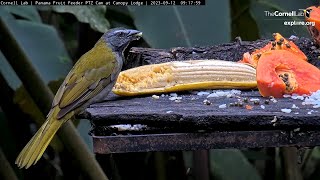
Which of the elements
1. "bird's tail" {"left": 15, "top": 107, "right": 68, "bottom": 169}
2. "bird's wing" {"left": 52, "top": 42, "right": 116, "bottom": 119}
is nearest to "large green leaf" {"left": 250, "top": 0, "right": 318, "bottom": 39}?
"bird's wing" {"left": 52, "top": 42, "right": 116, "bottom": 119}

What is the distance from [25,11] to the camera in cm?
414

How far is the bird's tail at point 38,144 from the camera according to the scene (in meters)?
2.31

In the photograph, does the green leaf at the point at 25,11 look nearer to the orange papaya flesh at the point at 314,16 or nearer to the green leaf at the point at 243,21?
the green leaf at the point at 243,21

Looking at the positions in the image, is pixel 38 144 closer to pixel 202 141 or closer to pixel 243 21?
pixel 202 141

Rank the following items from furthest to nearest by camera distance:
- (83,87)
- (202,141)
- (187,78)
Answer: (83,87) < (187,78) < (202,141)

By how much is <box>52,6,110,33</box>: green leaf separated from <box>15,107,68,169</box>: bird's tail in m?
1.37

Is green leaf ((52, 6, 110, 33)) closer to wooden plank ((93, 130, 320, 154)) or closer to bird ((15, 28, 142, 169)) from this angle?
bird ((15, 28, 142, 169))

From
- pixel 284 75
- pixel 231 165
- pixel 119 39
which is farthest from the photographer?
pixel 231 165

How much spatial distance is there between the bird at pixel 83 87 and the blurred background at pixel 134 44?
692 millimetres

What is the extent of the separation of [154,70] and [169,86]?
11cm

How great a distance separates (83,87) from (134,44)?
196 cm

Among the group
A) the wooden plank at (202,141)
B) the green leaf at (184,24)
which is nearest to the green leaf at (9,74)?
the green leaf at (184,24)

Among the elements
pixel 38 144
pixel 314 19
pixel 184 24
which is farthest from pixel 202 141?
pixel 184 24

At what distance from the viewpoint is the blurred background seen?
11.9 ft
